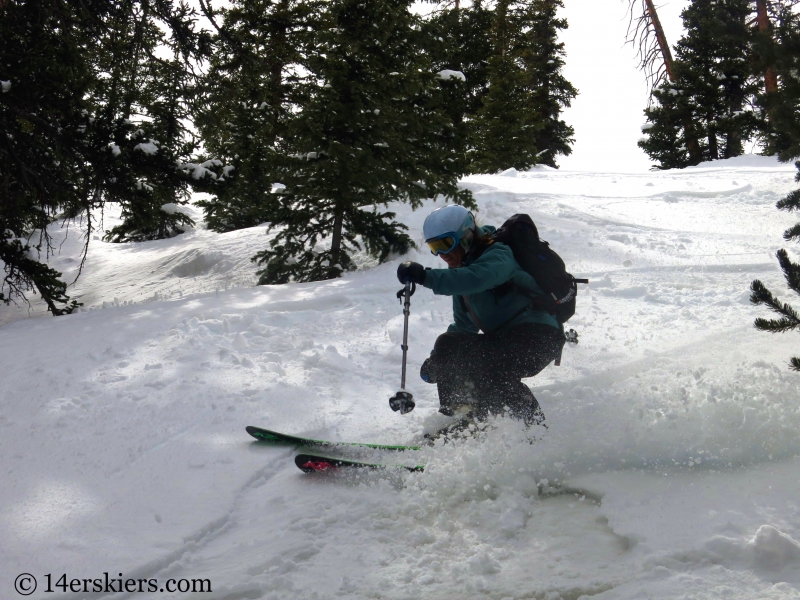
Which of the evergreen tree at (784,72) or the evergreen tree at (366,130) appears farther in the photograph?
→ the evergreen tree at (366,130)

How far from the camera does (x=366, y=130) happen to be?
1038 centimetres

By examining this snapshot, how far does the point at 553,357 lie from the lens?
4242mm

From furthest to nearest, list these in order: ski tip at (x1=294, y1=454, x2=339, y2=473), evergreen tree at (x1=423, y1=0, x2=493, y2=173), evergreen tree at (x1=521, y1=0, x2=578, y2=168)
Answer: evergreen tree at (x1=521, y1=0, x2=578, y2=168) < evergreen tree at (x1=423, y1=0, x2=493, y2=173) < ski tip at (x1=294, y1=454, x2=339, y2=473)

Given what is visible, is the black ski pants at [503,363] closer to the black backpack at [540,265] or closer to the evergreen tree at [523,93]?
the black backpack at [540,265]

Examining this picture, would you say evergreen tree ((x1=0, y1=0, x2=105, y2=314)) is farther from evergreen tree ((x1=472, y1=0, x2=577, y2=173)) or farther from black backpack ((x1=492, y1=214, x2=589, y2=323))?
evergreen tree ((x1=472, y1=0, x2=577, y2=173))

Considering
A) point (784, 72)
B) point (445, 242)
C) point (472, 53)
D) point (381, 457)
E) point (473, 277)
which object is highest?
point (472, 53)

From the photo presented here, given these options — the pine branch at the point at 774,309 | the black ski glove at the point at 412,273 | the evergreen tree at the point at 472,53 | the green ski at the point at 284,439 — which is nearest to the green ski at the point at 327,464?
the green ski at the point at 284,439

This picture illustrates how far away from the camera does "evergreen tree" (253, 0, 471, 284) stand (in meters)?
10.1

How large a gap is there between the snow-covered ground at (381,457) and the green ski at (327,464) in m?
0.07

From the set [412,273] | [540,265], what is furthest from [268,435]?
[540,265]

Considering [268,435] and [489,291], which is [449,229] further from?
[268,435]

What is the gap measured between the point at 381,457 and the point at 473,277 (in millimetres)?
1448

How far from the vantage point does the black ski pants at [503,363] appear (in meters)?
4.11

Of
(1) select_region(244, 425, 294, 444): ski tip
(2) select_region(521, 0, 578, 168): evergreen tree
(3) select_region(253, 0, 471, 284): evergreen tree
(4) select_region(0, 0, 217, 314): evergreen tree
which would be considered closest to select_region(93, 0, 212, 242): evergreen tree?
(4) select_region(0, 0, 217, 314): evergreen tree
